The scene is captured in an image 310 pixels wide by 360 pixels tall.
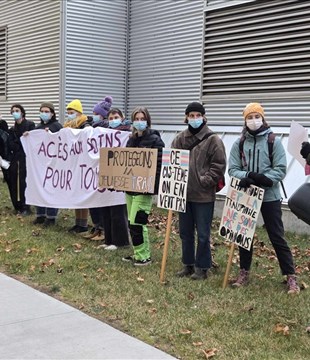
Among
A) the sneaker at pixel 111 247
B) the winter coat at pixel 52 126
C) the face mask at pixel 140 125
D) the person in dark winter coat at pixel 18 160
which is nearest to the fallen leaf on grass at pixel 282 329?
the face mask at pixel 140 125

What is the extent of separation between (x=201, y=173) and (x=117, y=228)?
6.82 feet

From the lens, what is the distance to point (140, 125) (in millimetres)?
6398

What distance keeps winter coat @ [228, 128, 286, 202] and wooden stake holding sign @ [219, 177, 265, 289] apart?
159 mm

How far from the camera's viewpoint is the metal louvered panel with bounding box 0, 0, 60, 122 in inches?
555

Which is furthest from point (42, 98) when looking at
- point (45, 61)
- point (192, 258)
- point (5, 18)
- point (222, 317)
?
point (222, 317)

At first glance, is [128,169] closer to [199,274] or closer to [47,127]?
[199,274]

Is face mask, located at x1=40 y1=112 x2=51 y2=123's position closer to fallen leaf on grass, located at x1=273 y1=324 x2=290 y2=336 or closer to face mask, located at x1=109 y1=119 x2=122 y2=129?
face mask, located at x1=109 y1=119 x2=122 y2=129

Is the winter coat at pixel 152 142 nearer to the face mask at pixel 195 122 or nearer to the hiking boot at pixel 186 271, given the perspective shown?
the face mask at pixel 195 122

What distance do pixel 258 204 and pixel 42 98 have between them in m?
10.5

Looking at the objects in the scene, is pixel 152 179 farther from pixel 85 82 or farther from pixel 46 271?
pixel 85 82

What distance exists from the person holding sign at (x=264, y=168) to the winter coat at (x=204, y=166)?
0.52 ft

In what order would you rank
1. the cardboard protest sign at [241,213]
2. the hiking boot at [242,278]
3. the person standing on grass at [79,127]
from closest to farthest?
the cardboard protest sign at [241,213]
the hiking boot at [242,278]
the person standing on grass at [79,127]

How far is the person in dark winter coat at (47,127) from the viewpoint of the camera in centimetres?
880

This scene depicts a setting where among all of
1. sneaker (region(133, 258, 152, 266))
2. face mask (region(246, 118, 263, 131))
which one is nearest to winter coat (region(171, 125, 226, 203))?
face mask (region(246, 118, 263, 131))
